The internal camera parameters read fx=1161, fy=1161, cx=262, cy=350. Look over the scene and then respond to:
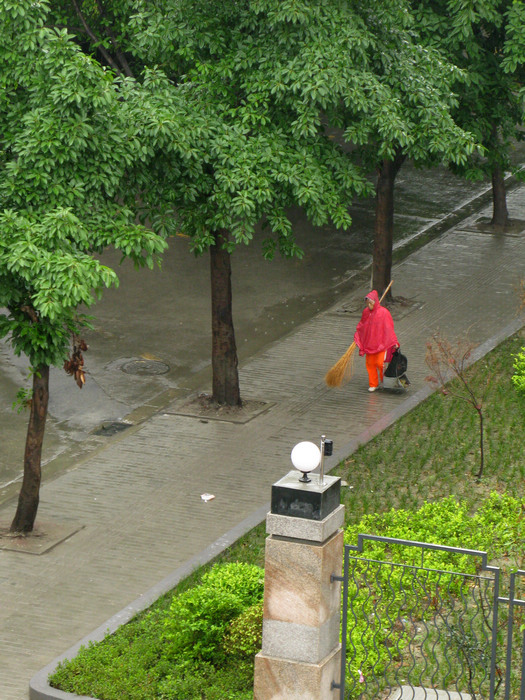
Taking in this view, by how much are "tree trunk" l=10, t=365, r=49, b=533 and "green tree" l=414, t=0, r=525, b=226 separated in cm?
727

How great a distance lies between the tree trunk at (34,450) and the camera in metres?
11.8

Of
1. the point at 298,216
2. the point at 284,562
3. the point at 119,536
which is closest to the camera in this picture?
the point at 284,562

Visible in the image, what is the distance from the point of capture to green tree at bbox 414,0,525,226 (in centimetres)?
1609

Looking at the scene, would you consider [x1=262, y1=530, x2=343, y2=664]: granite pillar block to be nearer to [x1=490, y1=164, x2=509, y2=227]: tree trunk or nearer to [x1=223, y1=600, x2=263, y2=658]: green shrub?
[x1=223, y1=600, x2=263, y2=658]: green shrub

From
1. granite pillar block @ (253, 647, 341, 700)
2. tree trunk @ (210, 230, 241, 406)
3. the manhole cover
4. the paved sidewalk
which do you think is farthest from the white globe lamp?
the manhole cover

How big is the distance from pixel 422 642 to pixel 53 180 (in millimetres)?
5419

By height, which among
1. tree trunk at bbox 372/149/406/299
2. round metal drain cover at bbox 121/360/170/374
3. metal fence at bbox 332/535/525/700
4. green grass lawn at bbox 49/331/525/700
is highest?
tree trunk at bbox 372/149/406/299

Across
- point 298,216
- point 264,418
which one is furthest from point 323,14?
point 298,216

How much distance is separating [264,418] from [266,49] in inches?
195

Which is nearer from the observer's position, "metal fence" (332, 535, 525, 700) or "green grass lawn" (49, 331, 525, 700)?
"metal fence" (332, 535, 525, 700)

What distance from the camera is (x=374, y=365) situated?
16.4 meters

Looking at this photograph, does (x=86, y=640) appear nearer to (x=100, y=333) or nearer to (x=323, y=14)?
(x=323, y=14)

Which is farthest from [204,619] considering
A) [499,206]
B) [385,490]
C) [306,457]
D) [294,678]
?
[499,206]

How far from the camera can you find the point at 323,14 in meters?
13.5
